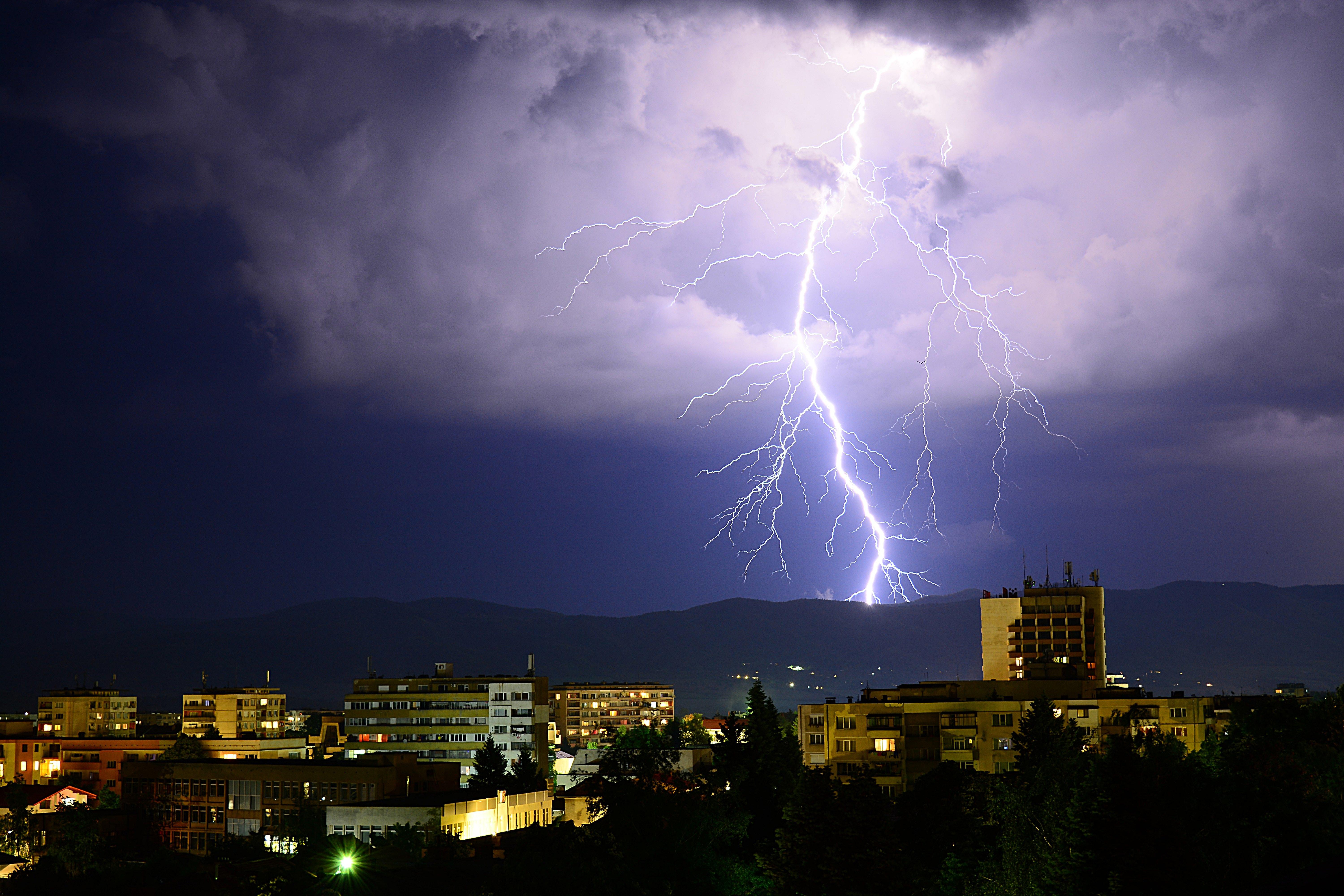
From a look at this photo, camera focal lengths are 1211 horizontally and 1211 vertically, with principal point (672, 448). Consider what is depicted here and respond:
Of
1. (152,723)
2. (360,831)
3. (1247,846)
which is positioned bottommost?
(152,723)

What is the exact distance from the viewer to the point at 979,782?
117 ft

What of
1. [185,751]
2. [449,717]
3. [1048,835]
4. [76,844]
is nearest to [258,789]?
[76,844]

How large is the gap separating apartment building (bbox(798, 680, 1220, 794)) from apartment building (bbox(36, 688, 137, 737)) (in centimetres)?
8554

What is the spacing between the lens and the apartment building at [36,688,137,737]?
405ft

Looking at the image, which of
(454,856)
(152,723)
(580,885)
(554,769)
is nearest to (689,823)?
(580,885)

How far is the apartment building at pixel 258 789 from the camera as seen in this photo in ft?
194

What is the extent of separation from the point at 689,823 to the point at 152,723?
119994mm

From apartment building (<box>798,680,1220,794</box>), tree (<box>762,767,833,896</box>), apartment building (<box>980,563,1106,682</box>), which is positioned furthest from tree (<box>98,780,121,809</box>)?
apartment building (<box>980,563,1106,682</box>)

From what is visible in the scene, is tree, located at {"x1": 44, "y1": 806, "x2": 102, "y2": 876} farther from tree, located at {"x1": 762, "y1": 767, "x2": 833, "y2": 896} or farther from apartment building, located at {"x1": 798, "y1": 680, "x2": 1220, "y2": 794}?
apartment building, located at {"x1": 798, "y1": 680, "x2": 1220, "y2": 794}

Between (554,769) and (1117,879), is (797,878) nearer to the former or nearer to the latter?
(1117,879)

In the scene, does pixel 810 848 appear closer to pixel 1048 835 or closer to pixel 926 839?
pixel 1048 835

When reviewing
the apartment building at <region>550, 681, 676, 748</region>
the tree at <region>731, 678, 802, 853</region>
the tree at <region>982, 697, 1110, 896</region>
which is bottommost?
the apartment building at <region>550, 681, 676, 748</region>

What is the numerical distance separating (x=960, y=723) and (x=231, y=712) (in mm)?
97556

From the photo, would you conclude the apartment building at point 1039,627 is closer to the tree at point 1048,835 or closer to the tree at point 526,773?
the tree at point 526,773
